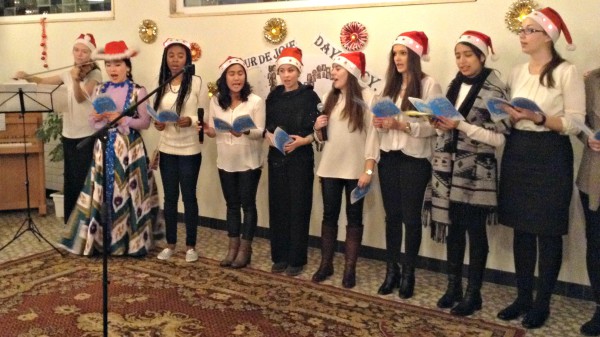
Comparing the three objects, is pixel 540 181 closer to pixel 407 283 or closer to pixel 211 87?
pixel 407 283

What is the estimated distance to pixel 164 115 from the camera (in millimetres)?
3691

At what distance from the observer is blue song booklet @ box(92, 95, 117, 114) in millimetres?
3730

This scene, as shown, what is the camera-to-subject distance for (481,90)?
307cm

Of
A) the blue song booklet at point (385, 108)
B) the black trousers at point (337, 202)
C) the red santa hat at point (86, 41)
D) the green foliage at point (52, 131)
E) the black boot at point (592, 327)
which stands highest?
the red santa hat at point (86, 41)

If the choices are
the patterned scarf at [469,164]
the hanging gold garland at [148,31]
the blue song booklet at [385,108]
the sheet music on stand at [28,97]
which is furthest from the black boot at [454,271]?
the hanging gold garland at [148,31]

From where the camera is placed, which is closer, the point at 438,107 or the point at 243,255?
the point at 438,107

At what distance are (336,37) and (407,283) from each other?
1.83 metres

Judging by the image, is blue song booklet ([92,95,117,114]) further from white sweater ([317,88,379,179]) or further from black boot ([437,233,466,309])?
black boot ([437,233,466,309])

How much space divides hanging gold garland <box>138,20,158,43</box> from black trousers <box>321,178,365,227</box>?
2408mm

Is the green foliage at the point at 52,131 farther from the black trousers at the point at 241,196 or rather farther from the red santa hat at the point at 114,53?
the black trousers at the point at 241,196

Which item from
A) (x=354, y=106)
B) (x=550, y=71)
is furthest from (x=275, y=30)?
(x=550, y=71)

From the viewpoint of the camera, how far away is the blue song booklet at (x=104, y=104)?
12.2ft

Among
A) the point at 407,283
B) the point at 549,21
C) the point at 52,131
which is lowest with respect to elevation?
the point at 407,283

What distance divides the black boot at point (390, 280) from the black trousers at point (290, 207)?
59 centimetres
